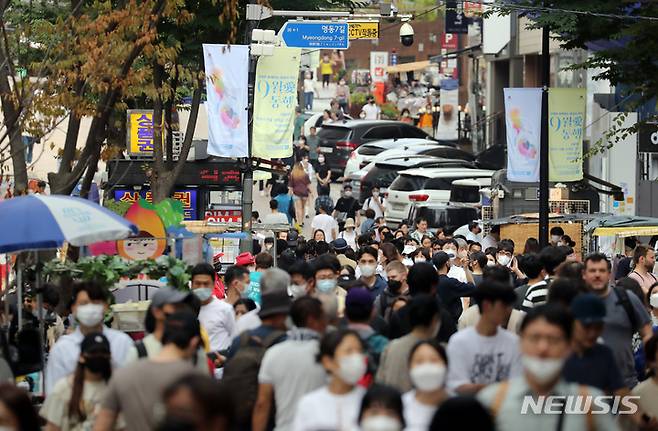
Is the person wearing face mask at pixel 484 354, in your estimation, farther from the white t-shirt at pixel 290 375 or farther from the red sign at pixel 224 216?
the red sign at pixel 224 216

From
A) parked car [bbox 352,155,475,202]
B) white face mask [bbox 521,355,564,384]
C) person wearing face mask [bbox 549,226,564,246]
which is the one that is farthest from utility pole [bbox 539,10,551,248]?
parked car [bbox 352,155,475,202]

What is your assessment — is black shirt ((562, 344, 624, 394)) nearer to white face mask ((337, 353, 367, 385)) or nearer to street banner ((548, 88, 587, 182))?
white face mask ((337, 353, 367, 385))

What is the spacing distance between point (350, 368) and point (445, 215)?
21715 millimetres

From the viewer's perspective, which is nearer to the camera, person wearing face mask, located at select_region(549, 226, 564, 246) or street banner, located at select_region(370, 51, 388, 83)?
person wearing face mask, located at select_region(549, 226, 564, 246)

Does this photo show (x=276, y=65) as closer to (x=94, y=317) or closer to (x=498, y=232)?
(x=498, y=232)

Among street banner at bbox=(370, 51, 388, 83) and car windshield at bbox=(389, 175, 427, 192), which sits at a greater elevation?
street banner at bbox=(370, 51, 388, 83)

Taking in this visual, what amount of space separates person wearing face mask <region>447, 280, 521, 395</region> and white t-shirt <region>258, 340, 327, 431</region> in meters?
0.81

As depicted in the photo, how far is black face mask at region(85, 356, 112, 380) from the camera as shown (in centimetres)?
887

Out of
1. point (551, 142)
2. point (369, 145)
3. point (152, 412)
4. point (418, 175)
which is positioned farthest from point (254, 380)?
point (369, 145)

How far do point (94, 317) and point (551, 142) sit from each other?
47.4 ft

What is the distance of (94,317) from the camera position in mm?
9977

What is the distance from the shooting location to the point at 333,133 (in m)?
50.4

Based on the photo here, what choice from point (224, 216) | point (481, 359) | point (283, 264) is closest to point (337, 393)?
point (481, 359)

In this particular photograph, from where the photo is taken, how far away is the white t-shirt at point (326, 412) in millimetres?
7832
